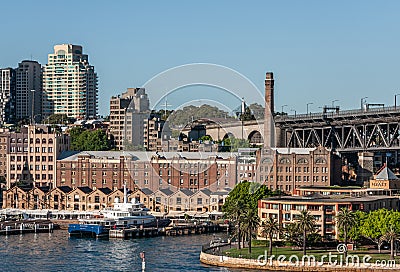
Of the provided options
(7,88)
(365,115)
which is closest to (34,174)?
(365,115)

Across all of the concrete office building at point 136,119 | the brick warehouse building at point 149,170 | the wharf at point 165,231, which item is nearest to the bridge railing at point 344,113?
the brick warehouse building at point 149,170

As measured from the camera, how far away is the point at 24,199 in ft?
316

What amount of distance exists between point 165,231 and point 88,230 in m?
5.91

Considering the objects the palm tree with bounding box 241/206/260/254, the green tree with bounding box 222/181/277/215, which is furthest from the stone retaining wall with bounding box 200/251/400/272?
the green tree with bounding box 222/181/277/215

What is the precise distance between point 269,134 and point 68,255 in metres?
47.9

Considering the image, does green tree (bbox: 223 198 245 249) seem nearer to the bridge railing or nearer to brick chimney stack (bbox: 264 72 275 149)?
the bridge railing

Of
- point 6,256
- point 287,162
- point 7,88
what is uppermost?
point 7,88

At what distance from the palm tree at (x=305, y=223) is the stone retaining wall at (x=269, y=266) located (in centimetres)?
229

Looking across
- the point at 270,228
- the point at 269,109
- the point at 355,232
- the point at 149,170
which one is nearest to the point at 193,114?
the point at 149,170

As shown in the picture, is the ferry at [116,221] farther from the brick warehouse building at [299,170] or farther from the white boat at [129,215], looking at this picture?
the brick warehouse building at [299,170]

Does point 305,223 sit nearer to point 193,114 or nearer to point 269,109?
point 193,114

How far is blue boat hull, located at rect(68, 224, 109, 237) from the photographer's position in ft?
251

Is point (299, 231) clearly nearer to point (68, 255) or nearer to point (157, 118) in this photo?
point (68, 255)

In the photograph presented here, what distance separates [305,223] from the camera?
5862 cm
